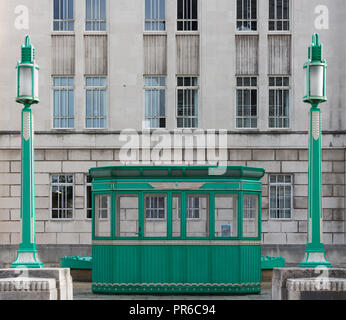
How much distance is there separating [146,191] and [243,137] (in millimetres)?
13687

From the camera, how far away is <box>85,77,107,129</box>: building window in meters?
33.0

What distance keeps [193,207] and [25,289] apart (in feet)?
16.5

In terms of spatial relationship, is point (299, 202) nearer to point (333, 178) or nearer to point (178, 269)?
point (333, 178)

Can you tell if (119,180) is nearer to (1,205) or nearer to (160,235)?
(160,235)

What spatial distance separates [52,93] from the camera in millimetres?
32906

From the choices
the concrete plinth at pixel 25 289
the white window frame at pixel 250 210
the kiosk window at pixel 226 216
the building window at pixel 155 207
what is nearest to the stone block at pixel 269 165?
the white window frame at pixel 250 210

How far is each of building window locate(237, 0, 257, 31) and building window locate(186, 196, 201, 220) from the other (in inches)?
587

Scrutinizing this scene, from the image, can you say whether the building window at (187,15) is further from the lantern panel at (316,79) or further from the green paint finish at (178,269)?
the lantern panel at (316,79)

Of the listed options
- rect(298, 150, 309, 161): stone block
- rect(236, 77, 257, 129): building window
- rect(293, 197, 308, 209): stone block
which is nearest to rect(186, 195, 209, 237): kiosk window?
rect(293, 197, 308, 209): stone block

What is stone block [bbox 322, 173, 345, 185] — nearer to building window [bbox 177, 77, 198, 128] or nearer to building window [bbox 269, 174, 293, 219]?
building window [bbox 269, 174, 293, 219]

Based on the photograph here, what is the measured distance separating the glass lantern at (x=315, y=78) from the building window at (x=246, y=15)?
54.1ft

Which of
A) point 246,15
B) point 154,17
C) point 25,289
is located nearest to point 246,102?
point 246,15

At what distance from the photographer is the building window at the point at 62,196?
106 feet
